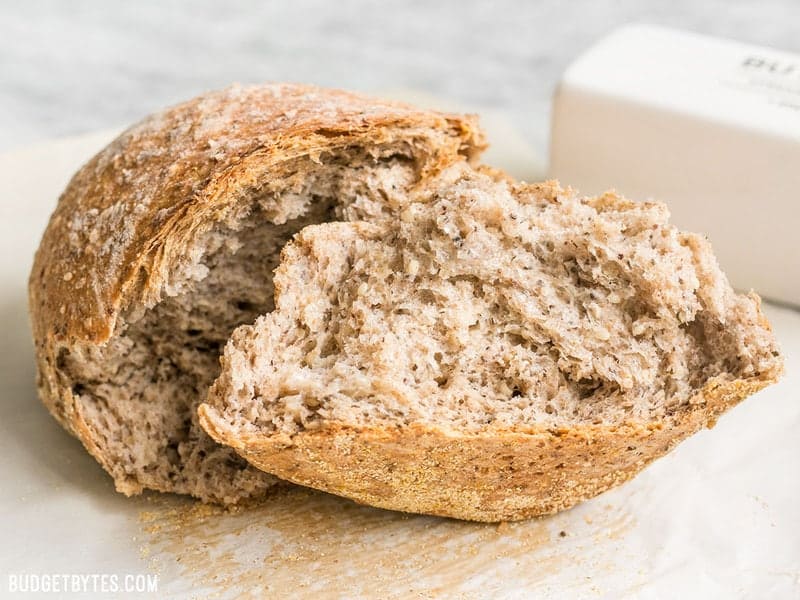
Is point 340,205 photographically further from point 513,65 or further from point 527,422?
point 513,65

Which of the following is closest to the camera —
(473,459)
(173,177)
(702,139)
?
(473,459)

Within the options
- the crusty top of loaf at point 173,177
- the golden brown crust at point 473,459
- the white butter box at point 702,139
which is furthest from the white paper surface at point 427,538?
the white butter box at point 702,139

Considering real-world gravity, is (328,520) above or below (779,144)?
below

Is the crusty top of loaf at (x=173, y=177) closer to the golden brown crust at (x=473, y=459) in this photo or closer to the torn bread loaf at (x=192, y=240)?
the torn bread loaf at (x=192, y=240)

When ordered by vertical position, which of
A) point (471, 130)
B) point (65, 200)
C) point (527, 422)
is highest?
point (471, 130)

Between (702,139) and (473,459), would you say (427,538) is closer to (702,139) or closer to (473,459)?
(473,459)

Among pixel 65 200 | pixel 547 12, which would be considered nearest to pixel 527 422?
pixel 65 200

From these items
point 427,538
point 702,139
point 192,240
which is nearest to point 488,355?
point 427,538
